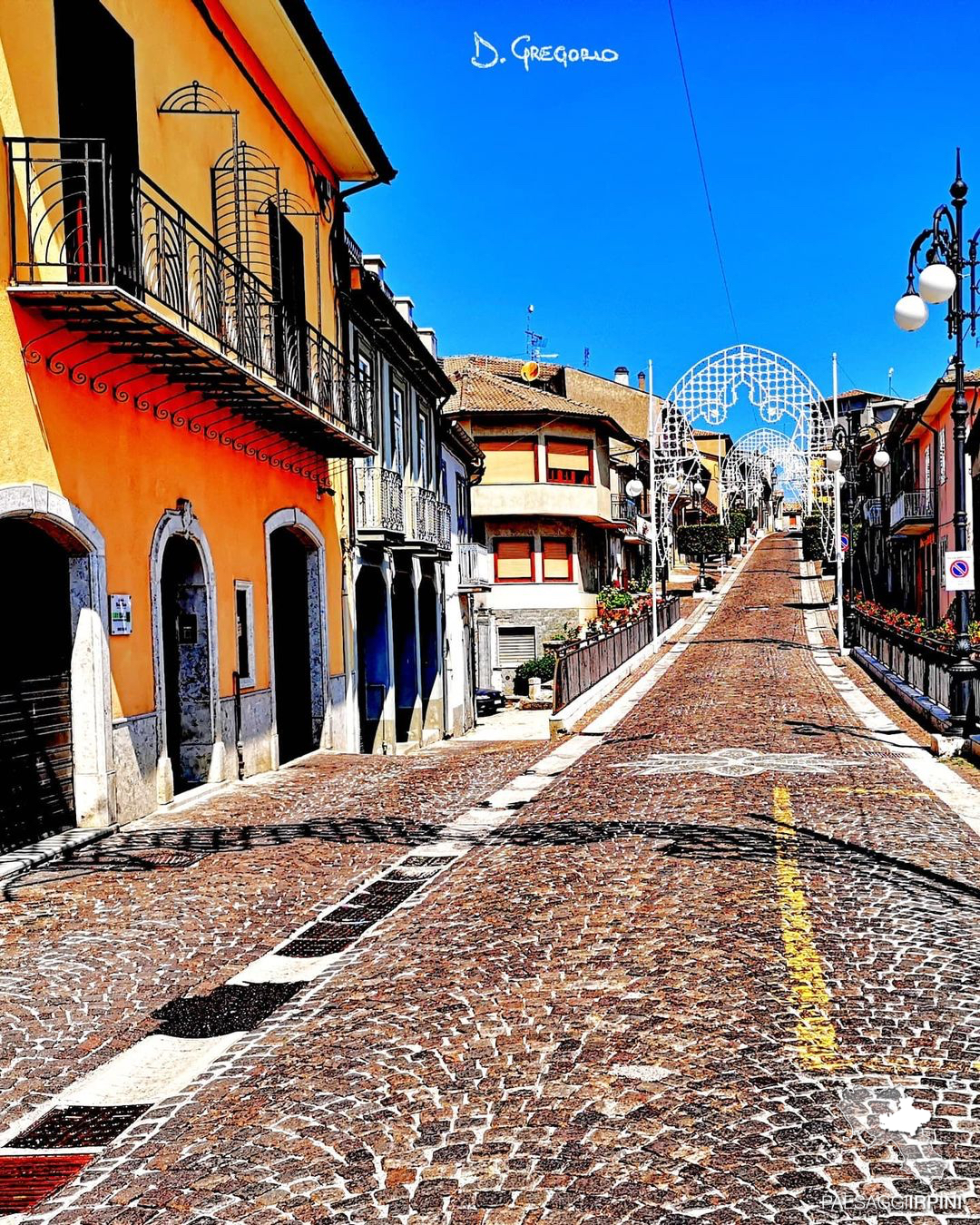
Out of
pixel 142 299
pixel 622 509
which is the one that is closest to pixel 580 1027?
pixel 142 299

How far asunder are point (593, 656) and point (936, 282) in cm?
1340

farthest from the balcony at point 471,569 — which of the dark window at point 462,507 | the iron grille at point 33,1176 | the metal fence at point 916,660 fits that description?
the iron grille at point 33,1176

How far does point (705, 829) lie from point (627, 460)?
49000mm

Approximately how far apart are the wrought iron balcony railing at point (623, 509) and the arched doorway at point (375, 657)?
86.9 feet

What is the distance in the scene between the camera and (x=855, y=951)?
6.10m

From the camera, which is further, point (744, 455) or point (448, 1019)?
point (744, 455)

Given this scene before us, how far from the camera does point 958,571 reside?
15023mm

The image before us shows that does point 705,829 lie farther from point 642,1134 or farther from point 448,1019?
point 642,1134

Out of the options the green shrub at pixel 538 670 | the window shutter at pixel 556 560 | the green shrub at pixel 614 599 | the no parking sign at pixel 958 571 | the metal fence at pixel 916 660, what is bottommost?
the green shrub at pixel 538 670

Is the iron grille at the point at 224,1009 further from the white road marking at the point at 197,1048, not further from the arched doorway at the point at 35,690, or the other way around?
the arched doorway at the point at 35,690

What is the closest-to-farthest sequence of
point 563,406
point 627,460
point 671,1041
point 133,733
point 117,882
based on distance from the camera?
point 671,1041
point 117,882
point 133,733
point 563,406
point 627,460

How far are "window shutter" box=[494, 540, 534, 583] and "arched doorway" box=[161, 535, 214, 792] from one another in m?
30.3

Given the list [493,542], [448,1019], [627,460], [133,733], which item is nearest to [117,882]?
[133,733]

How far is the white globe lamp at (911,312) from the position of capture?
487 inches
